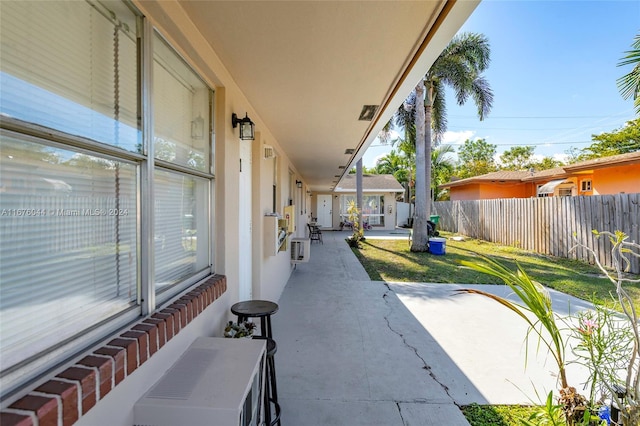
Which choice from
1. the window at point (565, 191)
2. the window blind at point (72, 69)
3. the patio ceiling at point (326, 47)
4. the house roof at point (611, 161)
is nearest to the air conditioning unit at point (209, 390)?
the window blind at point (72, 69)

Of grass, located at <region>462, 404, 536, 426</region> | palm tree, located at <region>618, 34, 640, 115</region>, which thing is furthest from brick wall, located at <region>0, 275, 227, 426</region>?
palm tree, located at <region>618, 34, 640, 115</region>

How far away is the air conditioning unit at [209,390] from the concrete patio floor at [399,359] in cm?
89

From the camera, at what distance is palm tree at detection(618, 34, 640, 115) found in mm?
4481

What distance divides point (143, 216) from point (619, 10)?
19546 millimetres

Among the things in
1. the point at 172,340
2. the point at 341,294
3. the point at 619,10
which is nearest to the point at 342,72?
the point at 172,340

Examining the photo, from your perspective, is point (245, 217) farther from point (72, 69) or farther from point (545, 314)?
point (545, 314)

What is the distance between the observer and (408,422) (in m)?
2.28

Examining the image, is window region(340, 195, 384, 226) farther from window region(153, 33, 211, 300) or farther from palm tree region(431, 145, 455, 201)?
window region(153, 33, 211, 300)

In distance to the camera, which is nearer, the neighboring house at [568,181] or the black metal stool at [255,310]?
the black metal stool at [255,310]

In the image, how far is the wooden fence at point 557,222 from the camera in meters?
7.16

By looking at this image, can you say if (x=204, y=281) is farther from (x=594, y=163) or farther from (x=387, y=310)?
(x=594, y=163)

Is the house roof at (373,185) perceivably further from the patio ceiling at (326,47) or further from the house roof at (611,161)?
the patio ceiling at (326,47)

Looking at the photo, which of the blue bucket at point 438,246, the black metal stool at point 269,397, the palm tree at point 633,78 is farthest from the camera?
the blue bucket at point 438,246

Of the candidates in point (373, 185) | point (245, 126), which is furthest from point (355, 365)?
point (373, 185)
